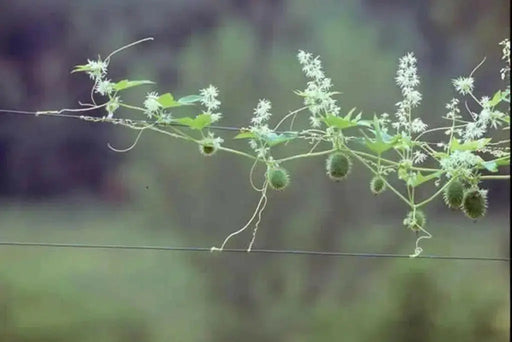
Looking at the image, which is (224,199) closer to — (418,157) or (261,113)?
(261,113)

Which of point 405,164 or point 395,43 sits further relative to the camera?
point 395,43

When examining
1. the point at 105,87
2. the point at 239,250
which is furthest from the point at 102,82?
the point at 239,250

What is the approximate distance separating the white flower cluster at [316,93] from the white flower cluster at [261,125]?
83mm

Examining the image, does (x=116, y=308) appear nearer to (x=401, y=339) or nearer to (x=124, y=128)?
(x=124, y=128)

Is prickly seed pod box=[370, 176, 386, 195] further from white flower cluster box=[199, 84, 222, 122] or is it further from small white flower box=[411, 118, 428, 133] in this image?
white flower cluster box=[199, 84, 222, 122]

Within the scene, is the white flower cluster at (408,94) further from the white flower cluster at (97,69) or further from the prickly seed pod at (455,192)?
the white flower cluster at (97,69)

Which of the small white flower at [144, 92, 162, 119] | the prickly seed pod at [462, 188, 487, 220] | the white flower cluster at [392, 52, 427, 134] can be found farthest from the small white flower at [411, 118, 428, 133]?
the small white flower at [144, 92, 162, 119]

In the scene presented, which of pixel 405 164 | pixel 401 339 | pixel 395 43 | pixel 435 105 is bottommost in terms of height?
pixel 401 339

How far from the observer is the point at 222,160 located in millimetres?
1305

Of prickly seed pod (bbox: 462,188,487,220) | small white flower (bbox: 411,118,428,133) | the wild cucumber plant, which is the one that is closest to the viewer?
prickly seed pod (bbox: 462,188,487,220)

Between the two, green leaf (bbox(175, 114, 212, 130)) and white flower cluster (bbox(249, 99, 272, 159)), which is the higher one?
white flower cluster (bbox(249, 99, 272, 159))

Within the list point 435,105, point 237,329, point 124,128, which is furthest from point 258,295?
point 435,105

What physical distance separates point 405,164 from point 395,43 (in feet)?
1.04

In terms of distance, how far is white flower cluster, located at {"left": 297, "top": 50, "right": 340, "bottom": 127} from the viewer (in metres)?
1.14
